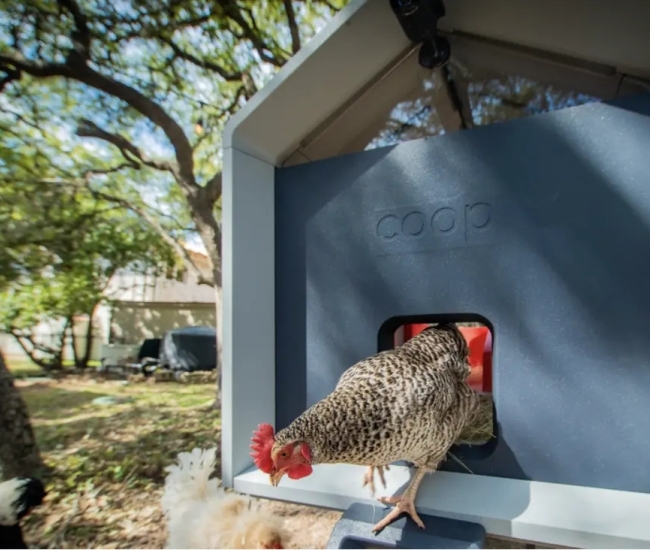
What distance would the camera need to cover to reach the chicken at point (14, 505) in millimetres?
1264

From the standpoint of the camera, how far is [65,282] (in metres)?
4.09

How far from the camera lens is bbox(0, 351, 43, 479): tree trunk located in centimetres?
190

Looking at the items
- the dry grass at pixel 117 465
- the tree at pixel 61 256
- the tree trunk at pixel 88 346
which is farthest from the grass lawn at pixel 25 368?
the tree trunk at pixel 88 346

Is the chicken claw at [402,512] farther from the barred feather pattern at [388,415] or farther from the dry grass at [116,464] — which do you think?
the dry grass at [116,464]

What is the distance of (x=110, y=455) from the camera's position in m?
2.51

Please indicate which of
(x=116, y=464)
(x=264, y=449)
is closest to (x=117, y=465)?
(x=116, y=464)

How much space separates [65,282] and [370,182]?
397 cm

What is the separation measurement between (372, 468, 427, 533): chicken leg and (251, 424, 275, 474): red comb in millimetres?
257

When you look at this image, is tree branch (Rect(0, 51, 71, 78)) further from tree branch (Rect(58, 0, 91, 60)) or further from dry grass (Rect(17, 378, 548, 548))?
dry grass (Rect(17, 378, 548, 548))

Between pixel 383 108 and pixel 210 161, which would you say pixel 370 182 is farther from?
pixel 210 161

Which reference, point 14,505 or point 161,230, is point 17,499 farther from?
point 161,230

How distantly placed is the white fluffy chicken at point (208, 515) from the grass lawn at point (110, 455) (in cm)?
90

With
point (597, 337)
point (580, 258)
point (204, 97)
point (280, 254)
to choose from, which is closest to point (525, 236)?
point (580, 258)

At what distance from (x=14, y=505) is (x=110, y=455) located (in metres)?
1.31
